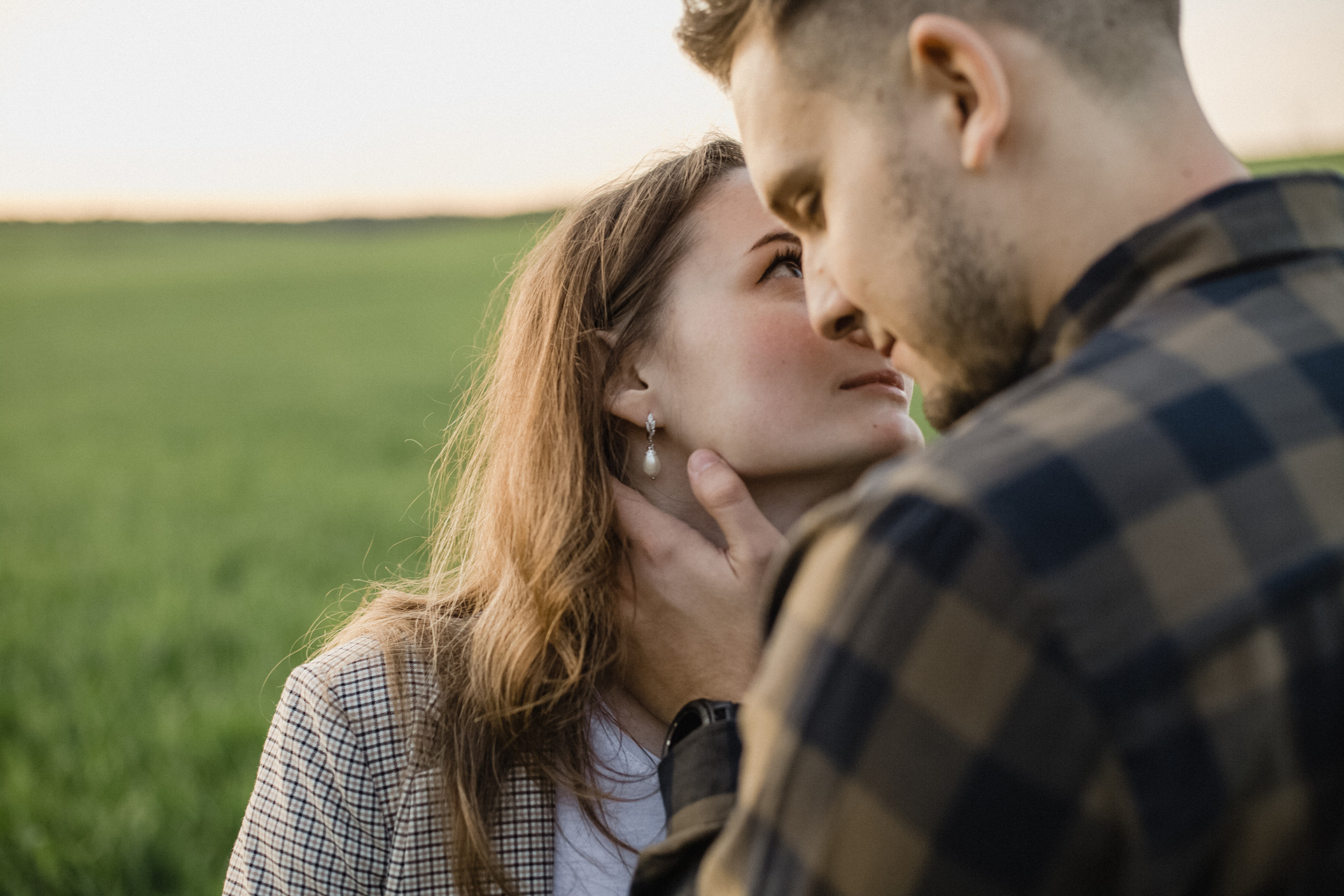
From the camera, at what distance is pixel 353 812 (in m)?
1.77

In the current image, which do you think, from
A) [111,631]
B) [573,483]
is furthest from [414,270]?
[573,483]

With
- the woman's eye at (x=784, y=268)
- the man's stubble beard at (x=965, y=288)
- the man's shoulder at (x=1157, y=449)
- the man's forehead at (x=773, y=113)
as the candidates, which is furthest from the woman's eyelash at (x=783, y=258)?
the man's shoulder at (x=1157, y=449)

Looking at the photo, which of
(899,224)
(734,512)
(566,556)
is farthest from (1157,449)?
(566,556)

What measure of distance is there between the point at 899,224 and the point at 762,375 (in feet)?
2.90

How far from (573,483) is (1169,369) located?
1433 mm

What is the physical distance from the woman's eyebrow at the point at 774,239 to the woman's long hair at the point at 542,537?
7.8 inches

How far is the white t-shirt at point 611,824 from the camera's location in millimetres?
1780

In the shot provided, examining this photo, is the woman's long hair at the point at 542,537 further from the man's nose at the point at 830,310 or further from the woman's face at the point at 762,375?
the man's nose at the point at 830,310

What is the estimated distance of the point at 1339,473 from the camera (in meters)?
0.84

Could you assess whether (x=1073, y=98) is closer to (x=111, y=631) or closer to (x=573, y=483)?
(x=573, y=483)

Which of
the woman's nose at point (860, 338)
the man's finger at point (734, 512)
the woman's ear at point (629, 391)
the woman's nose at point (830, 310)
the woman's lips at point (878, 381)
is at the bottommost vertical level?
the man's finger at point (734, 512)

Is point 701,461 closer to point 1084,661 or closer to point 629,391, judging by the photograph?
point 629,391

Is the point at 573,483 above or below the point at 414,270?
above

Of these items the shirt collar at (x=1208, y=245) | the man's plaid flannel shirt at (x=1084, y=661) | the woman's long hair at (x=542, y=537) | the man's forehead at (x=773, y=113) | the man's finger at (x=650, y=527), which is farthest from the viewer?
the man's finger at (x=650, y=527)
